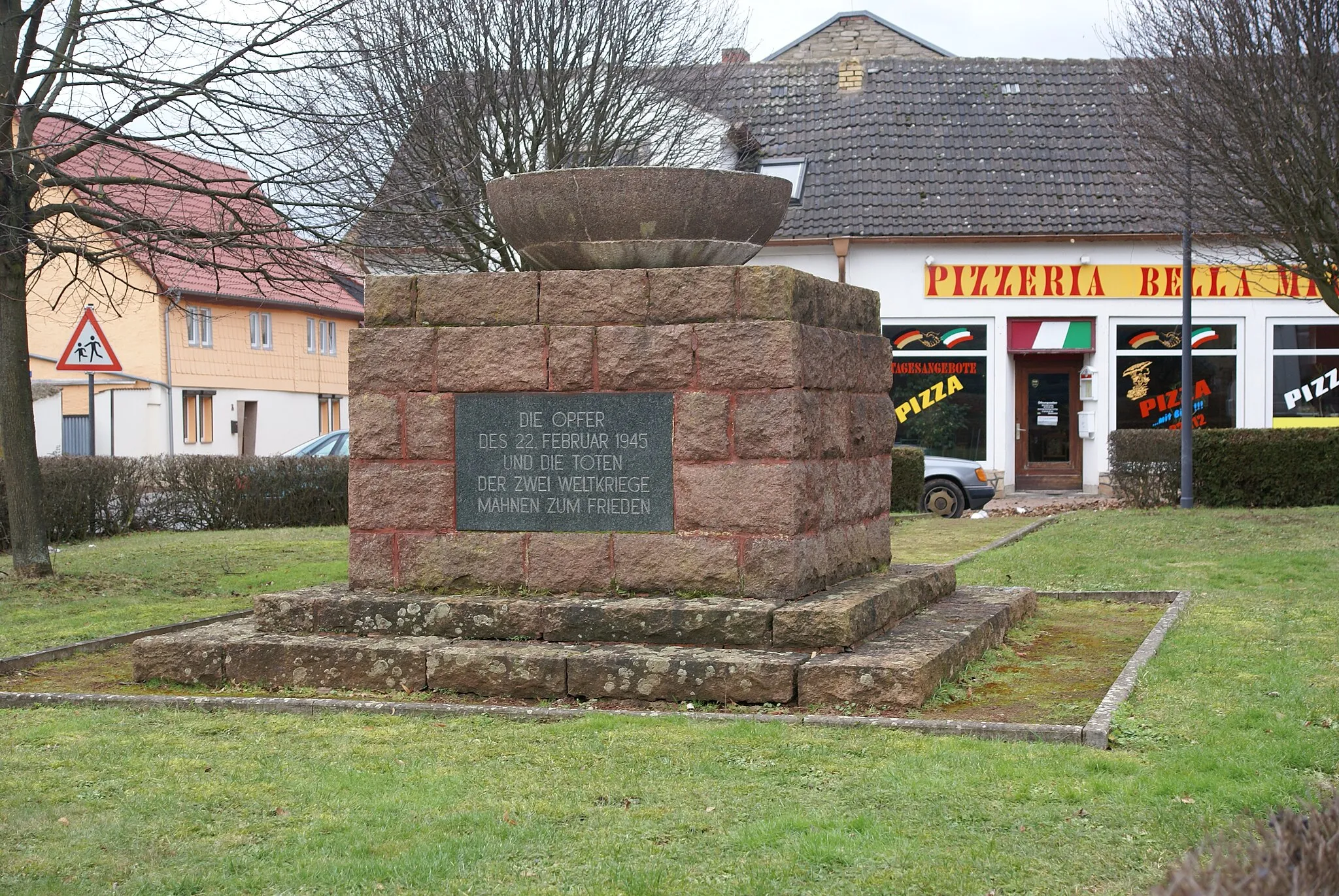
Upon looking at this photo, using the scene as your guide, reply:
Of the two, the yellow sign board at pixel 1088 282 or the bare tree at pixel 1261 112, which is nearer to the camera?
the bare tree at pixel 1261 112

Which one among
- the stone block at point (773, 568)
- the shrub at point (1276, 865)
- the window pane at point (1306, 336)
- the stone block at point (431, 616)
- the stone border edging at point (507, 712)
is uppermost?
the window pane at point (1306, 336)

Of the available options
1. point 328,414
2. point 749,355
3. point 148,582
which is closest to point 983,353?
point 148,582

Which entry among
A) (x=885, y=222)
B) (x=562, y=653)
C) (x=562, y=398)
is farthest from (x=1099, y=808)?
(x=885, y=222)

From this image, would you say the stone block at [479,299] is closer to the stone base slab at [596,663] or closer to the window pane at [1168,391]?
the stone base slab at [596,663]

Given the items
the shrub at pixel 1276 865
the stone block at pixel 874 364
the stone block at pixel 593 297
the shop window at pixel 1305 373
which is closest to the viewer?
the shrub at pixel 1276 865

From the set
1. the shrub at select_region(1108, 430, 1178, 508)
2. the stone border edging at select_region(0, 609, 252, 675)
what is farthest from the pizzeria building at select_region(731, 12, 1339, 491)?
the stone border edging at select_region(0, 609, 252, 675)

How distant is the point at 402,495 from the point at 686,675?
6.84ft

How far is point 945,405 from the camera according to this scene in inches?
993

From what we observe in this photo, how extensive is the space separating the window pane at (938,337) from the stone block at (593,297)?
18081 mm

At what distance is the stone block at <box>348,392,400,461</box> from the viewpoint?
7.82 metres

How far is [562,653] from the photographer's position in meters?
6.93

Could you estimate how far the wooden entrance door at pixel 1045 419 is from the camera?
2536 cm

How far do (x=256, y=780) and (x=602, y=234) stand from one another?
11.4ft

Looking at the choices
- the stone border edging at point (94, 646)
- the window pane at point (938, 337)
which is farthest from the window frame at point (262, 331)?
the stone border edging at point (94, 646)
